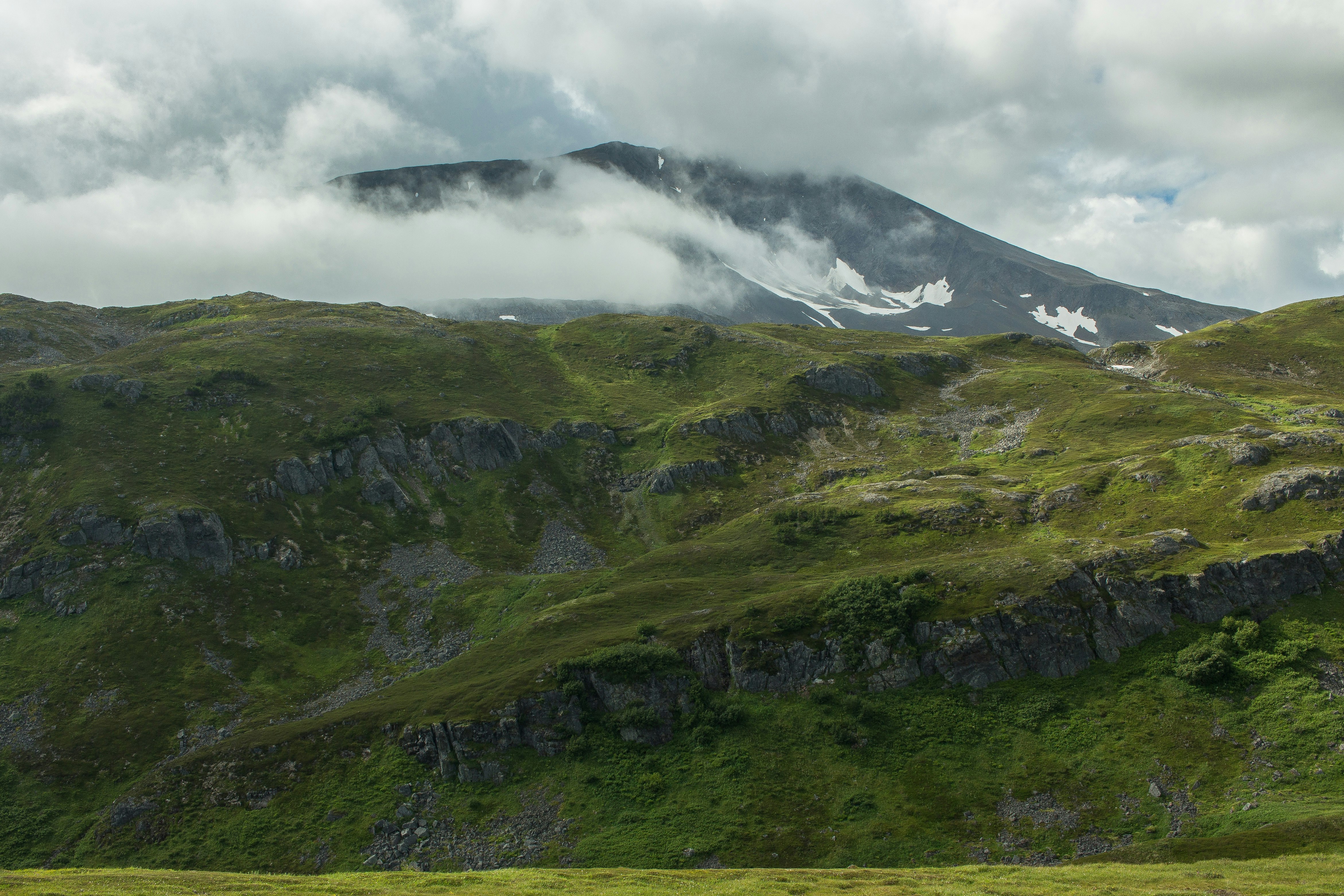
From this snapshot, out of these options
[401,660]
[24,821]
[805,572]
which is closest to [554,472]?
[401,660]

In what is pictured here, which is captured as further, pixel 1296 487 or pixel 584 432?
pixel 584 432

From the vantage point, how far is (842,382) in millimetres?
184750

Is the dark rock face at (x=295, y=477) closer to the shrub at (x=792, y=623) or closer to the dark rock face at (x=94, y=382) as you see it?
the dark rock face at (x=94, y=382)

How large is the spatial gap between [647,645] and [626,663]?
11.5 feet

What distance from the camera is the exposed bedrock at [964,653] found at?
59562mm

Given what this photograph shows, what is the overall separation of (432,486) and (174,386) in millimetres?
58685

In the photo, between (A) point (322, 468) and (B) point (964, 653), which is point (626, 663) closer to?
(B) point (964, 653)

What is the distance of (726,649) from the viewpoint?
67.1 meters

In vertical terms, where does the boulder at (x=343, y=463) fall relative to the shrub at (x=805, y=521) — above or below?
above

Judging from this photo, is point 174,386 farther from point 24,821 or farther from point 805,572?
point 805,572

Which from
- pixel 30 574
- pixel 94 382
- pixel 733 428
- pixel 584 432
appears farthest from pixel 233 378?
pixel 733 428

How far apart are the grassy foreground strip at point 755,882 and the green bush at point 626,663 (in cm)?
2564

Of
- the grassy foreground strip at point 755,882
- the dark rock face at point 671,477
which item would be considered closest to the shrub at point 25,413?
the dark rock face at point 671,477

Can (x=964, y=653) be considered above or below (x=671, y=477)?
below
